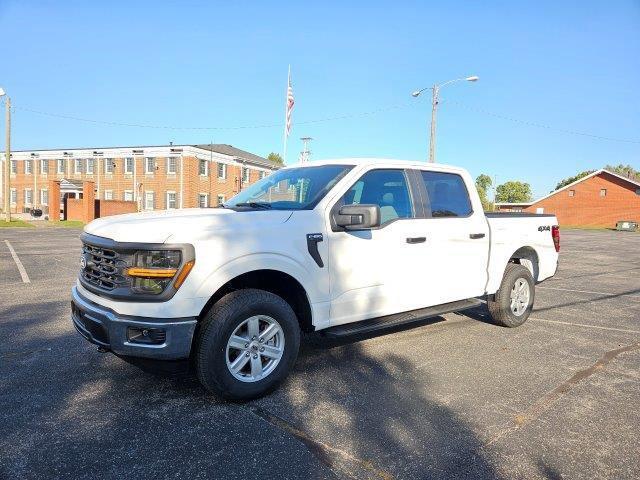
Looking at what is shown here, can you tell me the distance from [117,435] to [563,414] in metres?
3.20

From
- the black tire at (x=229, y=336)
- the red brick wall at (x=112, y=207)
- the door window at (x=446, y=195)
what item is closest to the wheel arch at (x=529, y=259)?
the door window at (x=446, y=195)

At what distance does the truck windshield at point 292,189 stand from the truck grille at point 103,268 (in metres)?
1.36

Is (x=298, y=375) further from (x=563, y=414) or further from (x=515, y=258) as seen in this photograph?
(x=515, y=258)

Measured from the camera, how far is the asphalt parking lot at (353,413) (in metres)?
2.79

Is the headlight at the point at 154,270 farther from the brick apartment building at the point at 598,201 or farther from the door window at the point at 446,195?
the brick apartment building at the point at 598,201

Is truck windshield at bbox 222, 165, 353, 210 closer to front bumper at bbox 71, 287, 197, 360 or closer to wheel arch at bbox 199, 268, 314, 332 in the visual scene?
wheel arch at bbox 199, 268, 314, 332

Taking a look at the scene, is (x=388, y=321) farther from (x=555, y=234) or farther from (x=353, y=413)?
(x=555, y=234)

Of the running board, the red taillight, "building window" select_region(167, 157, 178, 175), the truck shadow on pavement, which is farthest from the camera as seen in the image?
"building window" select_region(167, 157, 178, 175)

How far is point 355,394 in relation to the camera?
381cm

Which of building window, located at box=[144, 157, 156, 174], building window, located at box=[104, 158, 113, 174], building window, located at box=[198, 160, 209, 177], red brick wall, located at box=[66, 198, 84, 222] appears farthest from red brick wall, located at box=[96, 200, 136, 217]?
building window, located at box=[104, 158, 113, 174]

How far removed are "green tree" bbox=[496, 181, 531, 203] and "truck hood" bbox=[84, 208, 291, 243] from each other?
125613mm

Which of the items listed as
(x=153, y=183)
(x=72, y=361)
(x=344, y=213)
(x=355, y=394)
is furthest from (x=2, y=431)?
(x=153, y=183)

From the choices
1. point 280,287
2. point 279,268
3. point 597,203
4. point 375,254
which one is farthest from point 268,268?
point 597,203

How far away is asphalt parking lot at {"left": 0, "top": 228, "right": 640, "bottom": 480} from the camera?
2795mm
